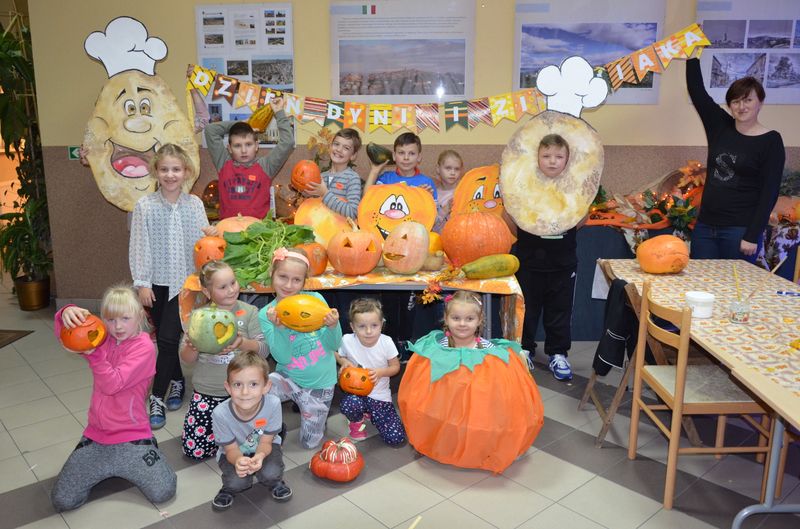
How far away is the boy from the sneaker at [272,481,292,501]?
6.72 ft

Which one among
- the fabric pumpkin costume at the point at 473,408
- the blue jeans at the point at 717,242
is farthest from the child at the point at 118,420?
the blue jeans at the point at 717,242

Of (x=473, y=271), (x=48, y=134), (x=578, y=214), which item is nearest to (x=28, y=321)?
(x=48, y=134)

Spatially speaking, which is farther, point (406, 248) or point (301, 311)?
point (406, 248)

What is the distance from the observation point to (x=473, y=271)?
11.9ft

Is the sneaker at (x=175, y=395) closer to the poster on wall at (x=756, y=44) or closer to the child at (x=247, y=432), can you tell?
the child at (x=247, y=432)

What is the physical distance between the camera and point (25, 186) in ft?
20.5

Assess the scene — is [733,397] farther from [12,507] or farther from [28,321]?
[28,321]

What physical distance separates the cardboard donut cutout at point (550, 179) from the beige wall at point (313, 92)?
1.58 metres

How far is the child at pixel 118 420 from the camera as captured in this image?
2.83m

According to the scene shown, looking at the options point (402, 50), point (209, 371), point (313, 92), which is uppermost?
point (402, 50)

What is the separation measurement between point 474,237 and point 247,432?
166 cm

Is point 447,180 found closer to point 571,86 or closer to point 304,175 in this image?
point 304,175

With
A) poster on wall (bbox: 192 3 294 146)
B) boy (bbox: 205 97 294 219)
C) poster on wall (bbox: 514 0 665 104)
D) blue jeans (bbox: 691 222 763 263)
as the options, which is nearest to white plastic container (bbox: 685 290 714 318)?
blue jeans (bbox: 691 222 763 263)

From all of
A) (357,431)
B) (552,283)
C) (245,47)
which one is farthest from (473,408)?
(245,47)
